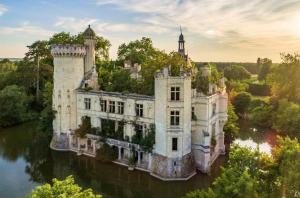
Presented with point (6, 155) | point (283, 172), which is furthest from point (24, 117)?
point (283, 172)

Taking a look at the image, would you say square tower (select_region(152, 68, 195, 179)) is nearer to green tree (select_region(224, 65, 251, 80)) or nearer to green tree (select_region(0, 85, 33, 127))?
green tree (select_region(0, 85, 33, 127))

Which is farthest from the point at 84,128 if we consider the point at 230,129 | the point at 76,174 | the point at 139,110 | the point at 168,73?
the point at 230,129

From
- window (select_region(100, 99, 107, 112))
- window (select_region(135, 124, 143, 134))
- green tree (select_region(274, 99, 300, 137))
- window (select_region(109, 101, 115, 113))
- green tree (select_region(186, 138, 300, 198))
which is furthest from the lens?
green tree (select_region(274, 99, 300, 137))

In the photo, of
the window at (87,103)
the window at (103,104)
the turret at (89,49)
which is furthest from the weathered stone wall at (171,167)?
the turret at (89,49)

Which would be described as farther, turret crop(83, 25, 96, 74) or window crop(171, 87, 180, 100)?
turret crop(83, 25, 96, 74)

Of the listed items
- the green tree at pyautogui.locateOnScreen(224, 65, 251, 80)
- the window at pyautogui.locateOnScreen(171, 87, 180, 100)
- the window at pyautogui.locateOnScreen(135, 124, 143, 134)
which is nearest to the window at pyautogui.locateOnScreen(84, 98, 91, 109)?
the window at pyautogui.locateOnScreen(135, 124, 143, 134)

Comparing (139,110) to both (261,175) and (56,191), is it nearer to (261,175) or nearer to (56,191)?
(261,175)

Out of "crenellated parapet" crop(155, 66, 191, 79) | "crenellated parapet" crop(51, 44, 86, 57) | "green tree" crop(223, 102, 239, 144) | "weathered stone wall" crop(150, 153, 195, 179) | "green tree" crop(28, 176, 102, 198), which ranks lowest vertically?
"weathered stone wall" crop(150, 153, 195, 179)
